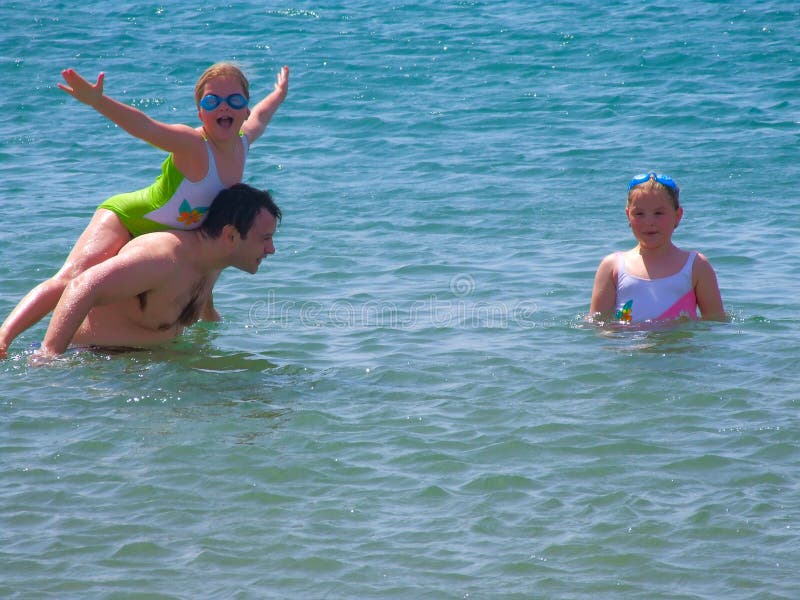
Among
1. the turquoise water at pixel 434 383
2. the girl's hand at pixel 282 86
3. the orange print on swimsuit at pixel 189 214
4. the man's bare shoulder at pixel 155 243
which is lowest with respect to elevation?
the turquoise water at pixel 434 383

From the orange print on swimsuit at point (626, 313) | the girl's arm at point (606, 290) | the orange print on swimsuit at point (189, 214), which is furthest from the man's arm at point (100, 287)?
the orange print on swimsuit at point (626, 313)

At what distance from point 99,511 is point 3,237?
5051mm

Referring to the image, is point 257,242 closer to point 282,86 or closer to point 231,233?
point 231,233

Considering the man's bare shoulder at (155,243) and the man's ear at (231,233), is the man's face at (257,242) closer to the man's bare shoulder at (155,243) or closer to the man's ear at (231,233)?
the man's ear at (231,233)

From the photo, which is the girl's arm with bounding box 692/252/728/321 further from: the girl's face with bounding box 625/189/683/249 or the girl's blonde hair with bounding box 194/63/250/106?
the girl's blonde hair with bounding box 194/63/250/106

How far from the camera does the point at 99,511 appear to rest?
4.34 meters

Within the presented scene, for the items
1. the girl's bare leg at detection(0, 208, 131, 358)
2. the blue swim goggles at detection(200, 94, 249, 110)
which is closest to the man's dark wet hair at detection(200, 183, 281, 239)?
the blue swim goggles at detection(200, 94, 249, 110)

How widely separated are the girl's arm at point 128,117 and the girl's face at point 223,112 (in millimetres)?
120

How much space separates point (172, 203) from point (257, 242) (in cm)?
52

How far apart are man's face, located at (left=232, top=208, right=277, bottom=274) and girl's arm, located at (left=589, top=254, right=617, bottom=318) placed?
6.13ft

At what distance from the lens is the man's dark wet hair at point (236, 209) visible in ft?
19.9

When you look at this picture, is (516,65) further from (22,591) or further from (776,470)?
(22,591)

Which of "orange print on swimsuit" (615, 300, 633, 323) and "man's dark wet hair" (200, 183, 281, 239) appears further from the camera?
"orange print on swimsuit" (615, 300, 633, 323)

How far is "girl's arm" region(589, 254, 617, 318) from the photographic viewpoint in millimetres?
6582
